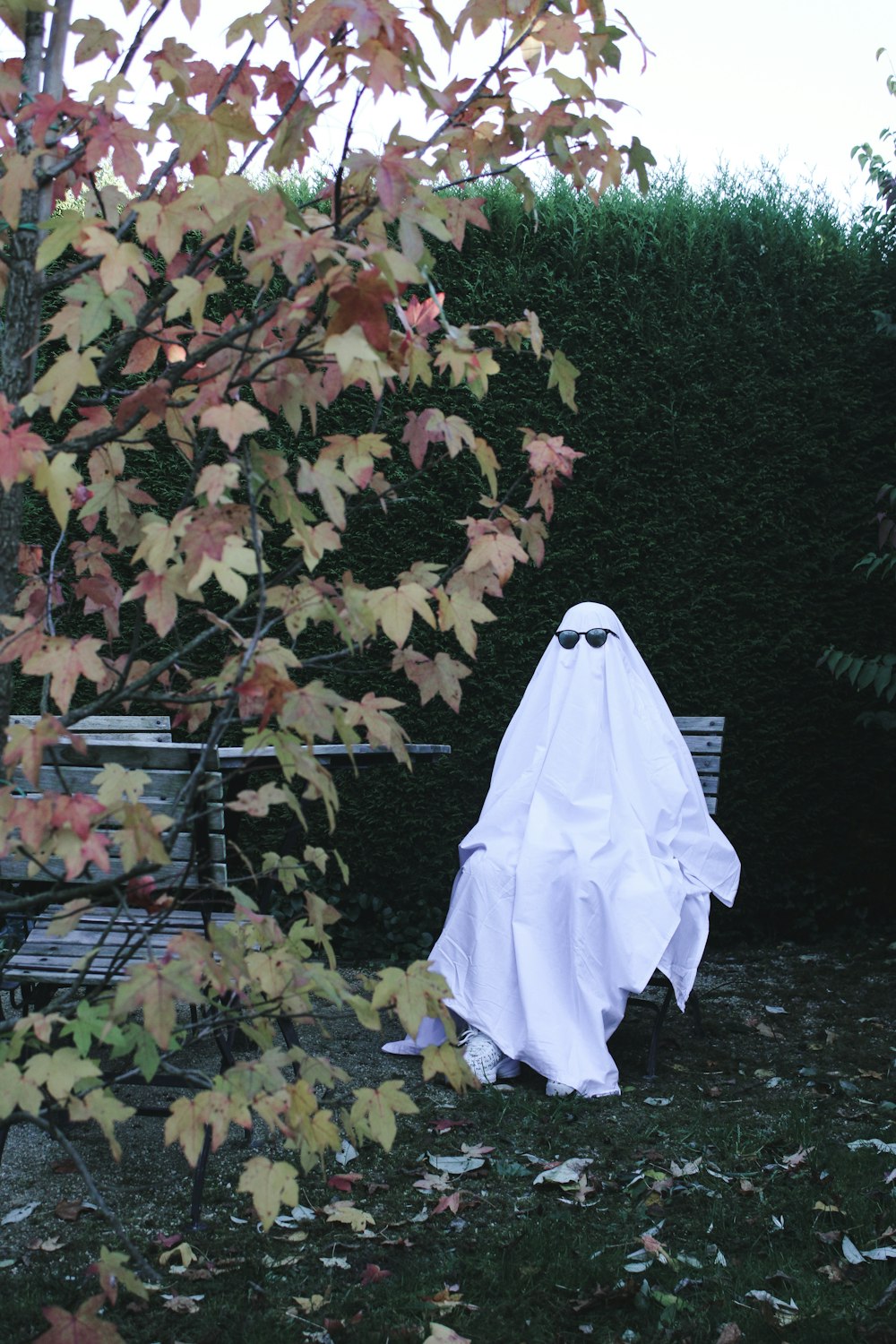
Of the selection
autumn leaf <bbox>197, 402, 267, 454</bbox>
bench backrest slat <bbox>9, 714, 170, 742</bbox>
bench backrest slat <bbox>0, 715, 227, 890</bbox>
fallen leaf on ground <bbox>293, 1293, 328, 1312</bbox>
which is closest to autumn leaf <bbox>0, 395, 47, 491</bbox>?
autumn leaf <bbox>197, 402, 267, 454</bbox>

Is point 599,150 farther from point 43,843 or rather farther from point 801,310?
point 801,310

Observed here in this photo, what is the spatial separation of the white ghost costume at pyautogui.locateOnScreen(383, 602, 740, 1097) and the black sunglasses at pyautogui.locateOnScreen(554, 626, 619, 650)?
2cm

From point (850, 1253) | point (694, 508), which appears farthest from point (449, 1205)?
point (694, 508)

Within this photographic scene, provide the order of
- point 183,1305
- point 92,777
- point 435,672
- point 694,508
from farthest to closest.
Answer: point 694,508, point 92,777, point 183,1305, point 435,672

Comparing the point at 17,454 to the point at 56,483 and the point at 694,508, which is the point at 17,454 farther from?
the point at 694,508

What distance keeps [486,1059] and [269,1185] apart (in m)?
2.25

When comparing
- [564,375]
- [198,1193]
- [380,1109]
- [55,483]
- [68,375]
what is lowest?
[198,1193]

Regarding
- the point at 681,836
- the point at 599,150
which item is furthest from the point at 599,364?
the point at 599,150

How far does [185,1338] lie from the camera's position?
2.33 metres

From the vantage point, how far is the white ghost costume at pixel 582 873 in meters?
3.84

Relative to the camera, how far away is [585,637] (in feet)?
14.4

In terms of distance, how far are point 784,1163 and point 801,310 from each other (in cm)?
401

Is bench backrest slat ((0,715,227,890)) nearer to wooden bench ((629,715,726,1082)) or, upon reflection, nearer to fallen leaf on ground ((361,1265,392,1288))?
fallen leaf on ground ((361,1265,392,1288))

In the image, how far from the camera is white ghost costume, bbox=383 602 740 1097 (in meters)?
3.84
